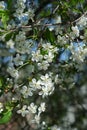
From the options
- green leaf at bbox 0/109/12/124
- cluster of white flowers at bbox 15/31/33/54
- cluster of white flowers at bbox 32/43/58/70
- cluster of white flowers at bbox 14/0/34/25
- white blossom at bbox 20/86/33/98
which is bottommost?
green leaf at bbox 0/109/12/124

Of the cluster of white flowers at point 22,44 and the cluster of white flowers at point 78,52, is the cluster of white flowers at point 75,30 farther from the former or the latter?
the cluster of white flowers at point 22,44

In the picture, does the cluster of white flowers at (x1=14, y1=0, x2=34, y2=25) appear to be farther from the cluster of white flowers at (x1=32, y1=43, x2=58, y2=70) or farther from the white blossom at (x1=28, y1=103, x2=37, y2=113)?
the white blossom at (x1=28, y1=103, x2=37, y2=113)

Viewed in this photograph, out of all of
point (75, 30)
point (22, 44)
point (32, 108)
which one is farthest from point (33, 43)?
point (32, 108)

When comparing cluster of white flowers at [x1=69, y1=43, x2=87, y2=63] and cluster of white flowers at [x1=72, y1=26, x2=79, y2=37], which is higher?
cluster of white flowers at [x1=72, y1=26, x2=79, y2=37]

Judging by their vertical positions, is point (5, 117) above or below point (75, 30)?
below

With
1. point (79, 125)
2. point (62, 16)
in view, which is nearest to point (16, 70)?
point (62, 16)

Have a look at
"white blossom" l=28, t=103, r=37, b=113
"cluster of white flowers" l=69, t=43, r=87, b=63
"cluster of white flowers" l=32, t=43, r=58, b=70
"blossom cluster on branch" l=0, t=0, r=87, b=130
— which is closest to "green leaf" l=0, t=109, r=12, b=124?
"blossom cluster on branch" l=0, t=0, r=87, b=130

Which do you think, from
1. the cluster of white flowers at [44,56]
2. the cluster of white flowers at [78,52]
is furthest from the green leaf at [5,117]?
the cluster of white flowers at [78,52]

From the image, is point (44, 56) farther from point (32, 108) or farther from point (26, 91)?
point (32, 108)

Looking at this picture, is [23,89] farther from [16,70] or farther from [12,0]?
[12,0]
